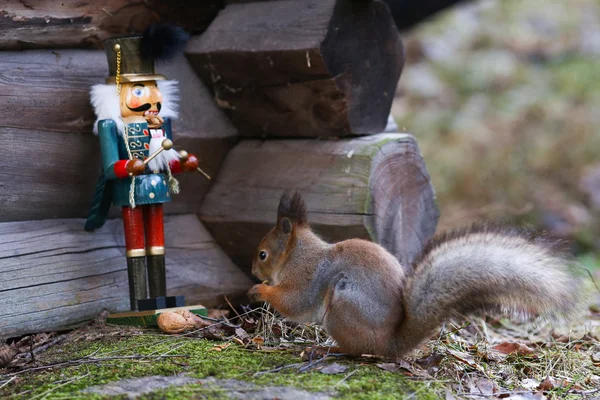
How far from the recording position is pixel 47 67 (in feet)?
10.8

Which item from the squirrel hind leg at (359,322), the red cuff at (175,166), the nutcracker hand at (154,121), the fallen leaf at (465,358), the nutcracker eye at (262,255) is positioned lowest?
the fallen leaf at (465,358)

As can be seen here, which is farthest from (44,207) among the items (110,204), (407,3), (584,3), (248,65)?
(584,3)

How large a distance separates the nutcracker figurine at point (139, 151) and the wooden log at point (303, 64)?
1.45ft

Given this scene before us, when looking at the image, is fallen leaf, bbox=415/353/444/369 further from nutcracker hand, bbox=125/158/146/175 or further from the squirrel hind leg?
nutcracker hand, bbox=125/158/146/175

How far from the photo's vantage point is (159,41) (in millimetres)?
3176

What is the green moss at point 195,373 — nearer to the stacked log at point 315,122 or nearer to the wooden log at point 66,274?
the wooden log at point 66,274

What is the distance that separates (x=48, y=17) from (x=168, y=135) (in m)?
0.74

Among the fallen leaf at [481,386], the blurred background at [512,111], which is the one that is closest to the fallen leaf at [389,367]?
the fallen leaf at [481,386]

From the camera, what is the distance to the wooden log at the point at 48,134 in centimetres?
319

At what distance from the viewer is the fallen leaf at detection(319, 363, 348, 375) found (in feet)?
8.59

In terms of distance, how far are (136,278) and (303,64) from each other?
1.23 meters

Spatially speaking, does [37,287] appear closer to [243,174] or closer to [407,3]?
[243,174]

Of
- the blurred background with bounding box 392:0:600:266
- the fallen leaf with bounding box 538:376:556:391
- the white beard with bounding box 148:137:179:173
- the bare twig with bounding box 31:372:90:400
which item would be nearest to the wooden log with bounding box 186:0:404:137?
the white beard with bounding box 148:137:179:173

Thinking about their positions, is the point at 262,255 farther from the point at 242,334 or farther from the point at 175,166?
the point at 175,166
